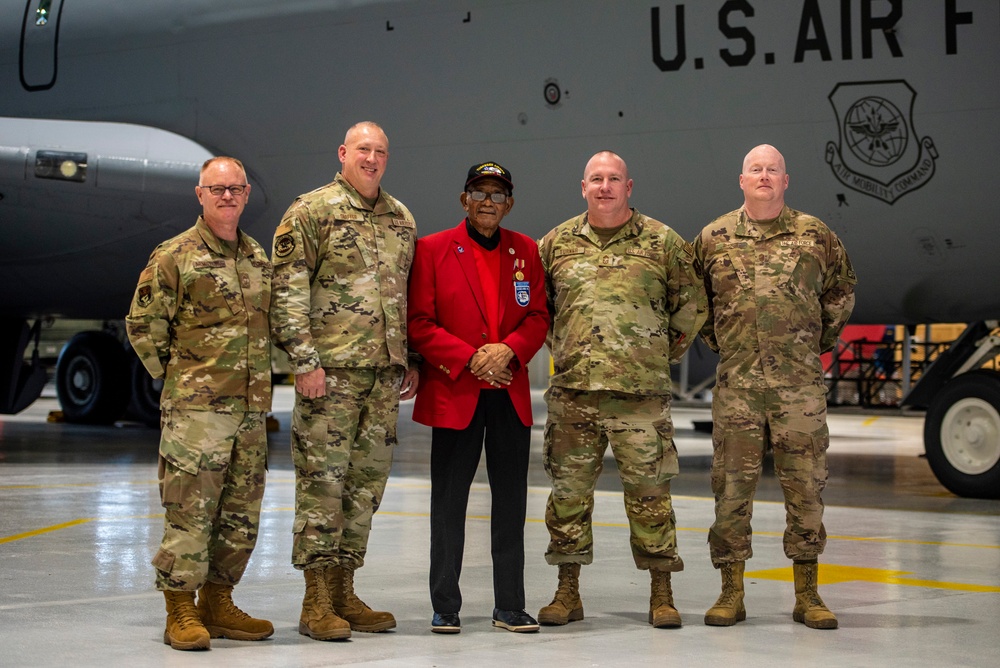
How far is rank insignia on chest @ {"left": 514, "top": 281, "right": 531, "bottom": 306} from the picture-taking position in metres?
6.06

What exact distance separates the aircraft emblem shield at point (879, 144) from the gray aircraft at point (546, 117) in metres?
0.02

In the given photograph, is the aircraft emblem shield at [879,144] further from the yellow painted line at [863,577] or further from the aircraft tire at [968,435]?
the yellow painted line at [863,577]

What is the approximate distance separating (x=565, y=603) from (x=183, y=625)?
1783 millimetres

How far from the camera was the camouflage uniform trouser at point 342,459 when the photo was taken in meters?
5.71

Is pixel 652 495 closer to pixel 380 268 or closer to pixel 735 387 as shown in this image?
pixel 735 387

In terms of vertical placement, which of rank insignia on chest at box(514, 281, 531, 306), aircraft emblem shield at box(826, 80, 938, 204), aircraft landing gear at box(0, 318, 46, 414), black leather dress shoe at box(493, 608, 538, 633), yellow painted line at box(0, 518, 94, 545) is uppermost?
aircraft emblem shield at box(826, 80, 938, 204)

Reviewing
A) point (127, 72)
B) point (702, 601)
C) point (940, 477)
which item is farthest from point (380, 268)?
point (127, 72)

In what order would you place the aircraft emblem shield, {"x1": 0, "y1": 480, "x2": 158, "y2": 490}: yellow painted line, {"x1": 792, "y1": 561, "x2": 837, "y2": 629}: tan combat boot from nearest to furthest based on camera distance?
{"x1": 792, "y1": 561, "x2": 837, "y2": 629}: tan combat boot < the aircraft emblem shield < {"x1": 0, "y1": 480, "x2": 158, "y2": 490}: yellow painted line

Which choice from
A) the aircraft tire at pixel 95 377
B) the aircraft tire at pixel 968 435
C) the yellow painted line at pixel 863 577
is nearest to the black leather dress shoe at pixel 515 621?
the yellow painted line at pixel 863 577

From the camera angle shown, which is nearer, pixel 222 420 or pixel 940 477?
pixel 222 420

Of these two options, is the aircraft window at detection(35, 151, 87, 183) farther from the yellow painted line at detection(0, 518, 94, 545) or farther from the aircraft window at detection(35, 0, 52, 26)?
the yellow painted line at detection(0, 518, 94, 545)

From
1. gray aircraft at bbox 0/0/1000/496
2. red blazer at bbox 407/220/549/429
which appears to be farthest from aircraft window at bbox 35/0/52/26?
red blazer at bbox 407/220/549/429

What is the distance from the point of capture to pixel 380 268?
19.6ft

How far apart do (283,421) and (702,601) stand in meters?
15.4
